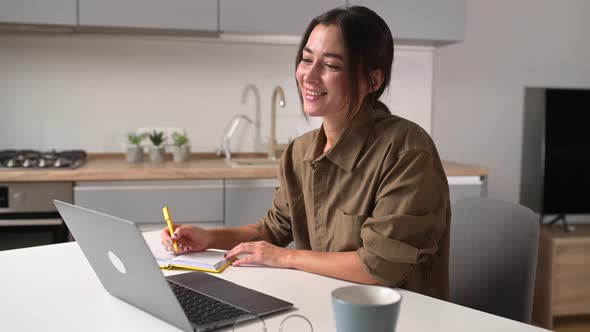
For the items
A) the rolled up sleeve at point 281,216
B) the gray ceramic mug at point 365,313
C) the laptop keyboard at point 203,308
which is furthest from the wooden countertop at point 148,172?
the gray ceramic mug at point 365,313

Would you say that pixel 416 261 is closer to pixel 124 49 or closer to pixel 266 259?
pixel 266 259

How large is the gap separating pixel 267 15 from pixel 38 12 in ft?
3.42

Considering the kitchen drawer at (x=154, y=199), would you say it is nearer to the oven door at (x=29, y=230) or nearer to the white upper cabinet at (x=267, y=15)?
the oven door at (x=29, y=230)

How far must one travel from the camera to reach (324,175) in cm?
154

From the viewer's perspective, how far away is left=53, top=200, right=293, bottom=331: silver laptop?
0.96 meters

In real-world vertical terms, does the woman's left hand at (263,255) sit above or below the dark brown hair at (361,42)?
below

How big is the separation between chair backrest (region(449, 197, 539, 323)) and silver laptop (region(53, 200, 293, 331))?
68cm

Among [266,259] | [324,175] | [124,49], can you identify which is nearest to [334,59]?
[324,175]

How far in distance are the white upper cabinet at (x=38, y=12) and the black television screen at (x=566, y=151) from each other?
8.11ft

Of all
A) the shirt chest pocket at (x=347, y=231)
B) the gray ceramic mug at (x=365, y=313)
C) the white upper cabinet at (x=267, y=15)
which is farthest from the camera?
the white upper cabinet at (x=267, y=15)

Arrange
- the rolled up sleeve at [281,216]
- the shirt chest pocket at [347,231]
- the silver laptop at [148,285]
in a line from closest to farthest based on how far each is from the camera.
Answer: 1. the silver laptop at [148,285]
2. the shirt chest pocket at [347,231]
3. the rolled up sleeve at [281,216]

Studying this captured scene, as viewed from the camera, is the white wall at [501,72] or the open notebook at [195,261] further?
the white wall at [501,72]

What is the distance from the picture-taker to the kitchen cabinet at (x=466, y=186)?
311 cm

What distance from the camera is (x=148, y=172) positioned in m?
2.81
